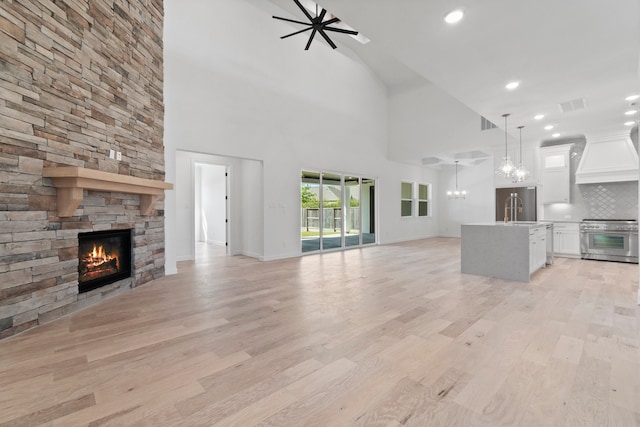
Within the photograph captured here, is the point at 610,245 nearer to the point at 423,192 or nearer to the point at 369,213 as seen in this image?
the point at 369,213

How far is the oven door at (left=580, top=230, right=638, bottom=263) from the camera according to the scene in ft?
19.3

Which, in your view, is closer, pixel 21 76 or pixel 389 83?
pixel 21 76

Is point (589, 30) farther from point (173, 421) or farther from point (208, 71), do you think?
point (208, 71)

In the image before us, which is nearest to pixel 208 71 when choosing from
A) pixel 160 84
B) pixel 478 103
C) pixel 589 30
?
pixel 160 84

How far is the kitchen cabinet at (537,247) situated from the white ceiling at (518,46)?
82.8 inches

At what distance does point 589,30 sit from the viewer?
300cm

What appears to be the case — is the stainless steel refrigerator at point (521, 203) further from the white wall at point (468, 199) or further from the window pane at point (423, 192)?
the window pane at point (423, 192)

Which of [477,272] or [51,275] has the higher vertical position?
[51,275]

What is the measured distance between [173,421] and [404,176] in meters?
9.89

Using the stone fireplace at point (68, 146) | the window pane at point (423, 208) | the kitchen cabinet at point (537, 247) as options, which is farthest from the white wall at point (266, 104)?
the kitchen cabinet at point (537, 247)


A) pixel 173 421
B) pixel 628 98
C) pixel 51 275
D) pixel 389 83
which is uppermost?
pixel 389 83

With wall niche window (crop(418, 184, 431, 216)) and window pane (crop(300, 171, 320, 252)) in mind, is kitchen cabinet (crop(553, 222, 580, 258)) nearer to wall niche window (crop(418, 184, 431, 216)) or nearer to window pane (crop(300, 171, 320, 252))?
wall niche window (crop(418, 184, 431, 216))

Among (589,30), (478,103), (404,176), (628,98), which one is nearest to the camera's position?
(589,30)

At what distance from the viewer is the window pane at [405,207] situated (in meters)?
10.4
